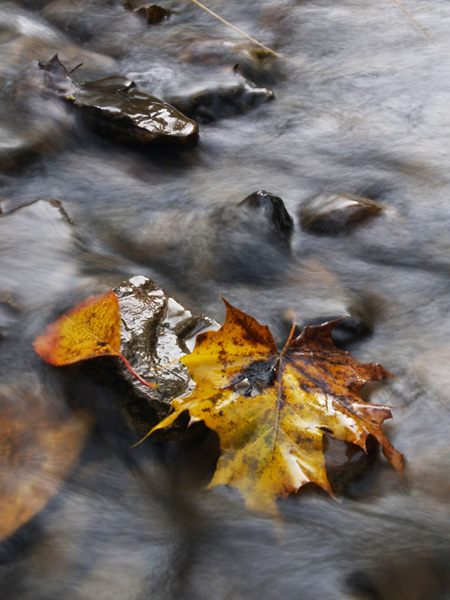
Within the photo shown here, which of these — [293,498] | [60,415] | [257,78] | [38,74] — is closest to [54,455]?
[60,415]

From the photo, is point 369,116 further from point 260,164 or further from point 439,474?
point 439,474

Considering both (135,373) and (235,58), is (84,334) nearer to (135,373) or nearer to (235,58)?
(135,373)

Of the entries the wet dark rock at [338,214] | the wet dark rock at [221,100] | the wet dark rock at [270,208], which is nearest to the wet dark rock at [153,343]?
the wet dark rock at [270,208]

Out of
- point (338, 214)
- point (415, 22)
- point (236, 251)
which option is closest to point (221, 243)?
point (236, 251)

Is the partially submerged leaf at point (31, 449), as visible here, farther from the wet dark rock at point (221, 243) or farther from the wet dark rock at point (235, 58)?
the wet dark rock at point (235, 58)

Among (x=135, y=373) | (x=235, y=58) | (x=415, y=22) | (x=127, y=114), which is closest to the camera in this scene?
(x=135, y=373)

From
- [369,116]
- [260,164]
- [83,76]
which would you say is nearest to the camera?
[260,164]
